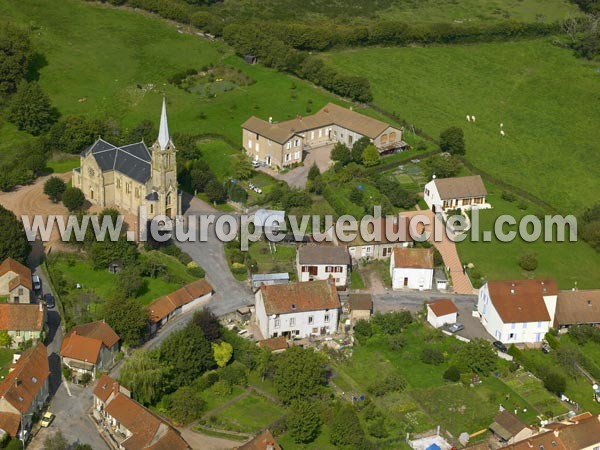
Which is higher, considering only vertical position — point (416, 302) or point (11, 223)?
point (11, 223)

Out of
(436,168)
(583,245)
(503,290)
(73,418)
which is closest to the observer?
(73,418)

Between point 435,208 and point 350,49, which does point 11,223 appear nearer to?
point 435,208

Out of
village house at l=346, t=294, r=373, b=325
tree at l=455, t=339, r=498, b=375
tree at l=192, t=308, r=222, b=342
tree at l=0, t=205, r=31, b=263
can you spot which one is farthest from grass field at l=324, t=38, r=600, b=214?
tree at l=0, t=205, r=31, b=263

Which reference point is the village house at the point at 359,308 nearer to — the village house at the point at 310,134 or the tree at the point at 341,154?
the tree at the point at 341,154

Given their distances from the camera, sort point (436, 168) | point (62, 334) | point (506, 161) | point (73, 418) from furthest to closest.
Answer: point (506, 161)
point (436, 168)
point (62, 334)
point (73, 418)

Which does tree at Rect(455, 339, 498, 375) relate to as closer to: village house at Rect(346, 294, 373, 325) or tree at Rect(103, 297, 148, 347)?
village house at Rect(346, 294, 373, 325)

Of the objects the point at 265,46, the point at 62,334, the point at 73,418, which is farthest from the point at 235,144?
the point at 73,418

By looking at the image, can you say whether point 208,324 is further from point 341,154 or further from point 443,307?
point 341,154

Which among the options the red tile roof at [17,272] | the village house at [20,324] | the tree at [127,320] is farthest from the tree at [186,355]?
the red tile roof at [17,272]
